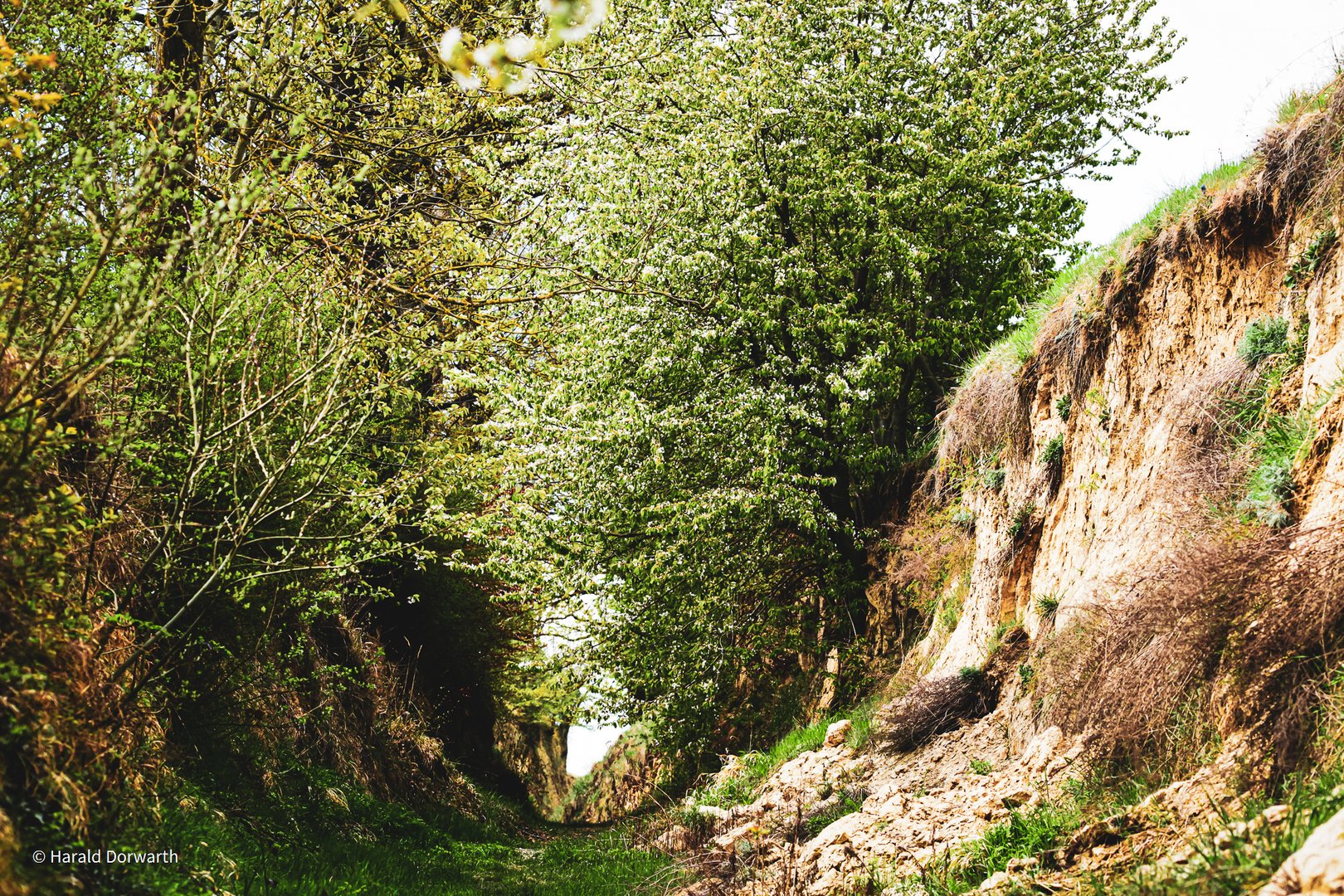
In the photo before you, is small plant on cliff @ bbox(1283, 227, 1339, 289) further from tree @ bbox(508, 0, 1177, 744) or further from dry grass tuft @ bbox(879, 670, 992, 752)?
tree @ bbox(508, 0, 1177, 744)

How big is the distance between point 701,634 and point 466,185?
312 inches

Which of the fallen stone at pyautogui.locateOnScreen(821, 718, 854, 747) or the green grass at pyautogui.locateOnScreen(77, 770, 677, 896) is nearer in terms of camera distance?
the green grass at pyautogui.locateOnScreen(77, 770, 677, 896)

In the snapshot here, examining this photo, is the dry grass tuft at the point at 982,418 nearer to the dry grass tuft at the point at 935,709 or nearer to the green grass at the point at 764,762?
the dry grass tuft at the point at 935,709

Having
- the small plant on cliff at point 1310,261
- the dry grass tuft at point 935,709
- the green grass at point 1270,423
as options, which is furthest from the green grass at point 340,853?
the small plant on cliff at point 1310,261

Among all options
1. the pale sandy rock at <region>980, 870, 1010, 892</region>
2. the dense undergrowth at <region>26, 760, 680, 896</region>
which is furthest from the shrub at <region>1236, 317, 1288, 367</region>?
the dense undergrowth at <region>26, 760, 680, 896</region>

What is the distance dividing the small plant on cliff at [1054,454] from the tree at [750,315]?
3.32 metres

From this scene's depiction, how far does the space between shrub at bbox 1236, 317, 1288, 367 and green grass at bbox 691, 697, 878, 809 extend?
22.6ft

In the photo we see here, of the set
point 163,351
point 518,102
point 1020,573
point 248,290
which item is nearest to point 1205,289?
point 1020,573

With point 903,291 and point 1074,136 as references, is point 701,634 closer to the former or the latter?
point 903,291

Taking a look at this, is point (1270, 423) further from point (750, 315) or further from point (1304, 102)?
point (750, 315)

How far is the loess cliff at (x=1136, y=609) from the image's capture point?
4.89 meters

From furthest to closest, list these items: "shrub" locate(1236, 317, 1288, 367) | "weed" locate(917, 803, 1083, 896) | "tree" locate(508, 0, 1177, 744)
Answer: "tree" locate(508, 0, 1177, 744) < "shrub" locate(1236, 317, 1288, 367) < "weed" locate(917, 803, 1083, 896)

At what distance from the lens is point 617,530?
1446 centimetres

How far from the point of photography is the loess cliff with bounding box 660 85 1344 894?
4895 mm
